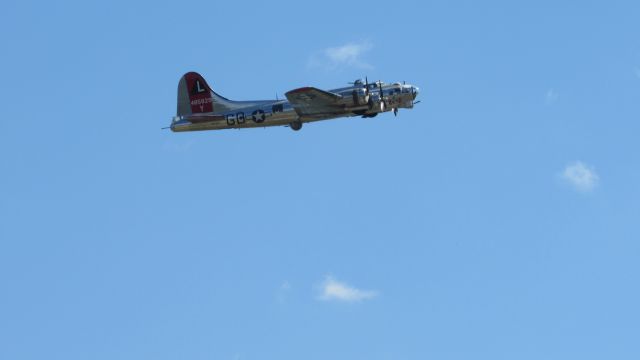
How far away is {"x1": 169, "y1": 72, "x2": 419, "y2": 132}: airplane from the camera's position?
68312 mm

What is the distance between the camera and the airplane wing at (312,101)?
66688 mm

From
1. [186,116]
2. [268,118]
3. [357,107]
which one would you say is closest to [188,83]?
[186,116]

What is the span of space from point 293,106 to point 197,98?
906cm

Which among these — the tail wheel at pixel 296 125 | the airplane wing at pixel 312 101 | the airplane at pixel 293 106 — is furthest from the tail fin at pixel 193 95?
the airplane wing at pixel 312 101

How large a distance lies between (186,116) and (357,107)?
12.8m

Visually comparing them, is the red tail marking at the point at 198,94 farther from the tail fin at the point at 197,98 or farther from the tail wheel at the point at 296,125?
the tail wheel at the point at 296,125

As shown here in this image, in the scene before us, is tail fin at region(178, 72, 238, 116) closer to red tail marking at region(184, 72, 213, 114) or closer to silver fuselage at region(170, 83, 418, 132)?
red tail marking at region(184, 72, 213, 114)

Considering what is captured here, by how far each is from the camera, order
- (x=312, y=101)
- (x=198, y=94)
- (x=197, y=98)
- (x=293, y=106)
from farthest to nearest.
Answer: (x=198, y=94)
(x=197, y=98)
(x=293, y=106)
(x=312, y=101)

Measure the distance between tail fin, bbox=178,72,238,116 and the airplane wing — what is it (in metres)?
6.89

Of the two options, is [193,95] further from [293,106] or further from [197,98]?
[293,106]

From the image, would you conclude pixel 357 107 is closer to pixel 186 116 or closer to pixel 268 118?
pixel 268 118

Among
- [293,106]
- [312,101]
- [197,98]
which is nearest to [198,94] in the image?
[197,98]

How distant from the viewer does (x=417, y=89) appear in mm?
70500

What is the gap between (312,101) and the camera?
67875mm
